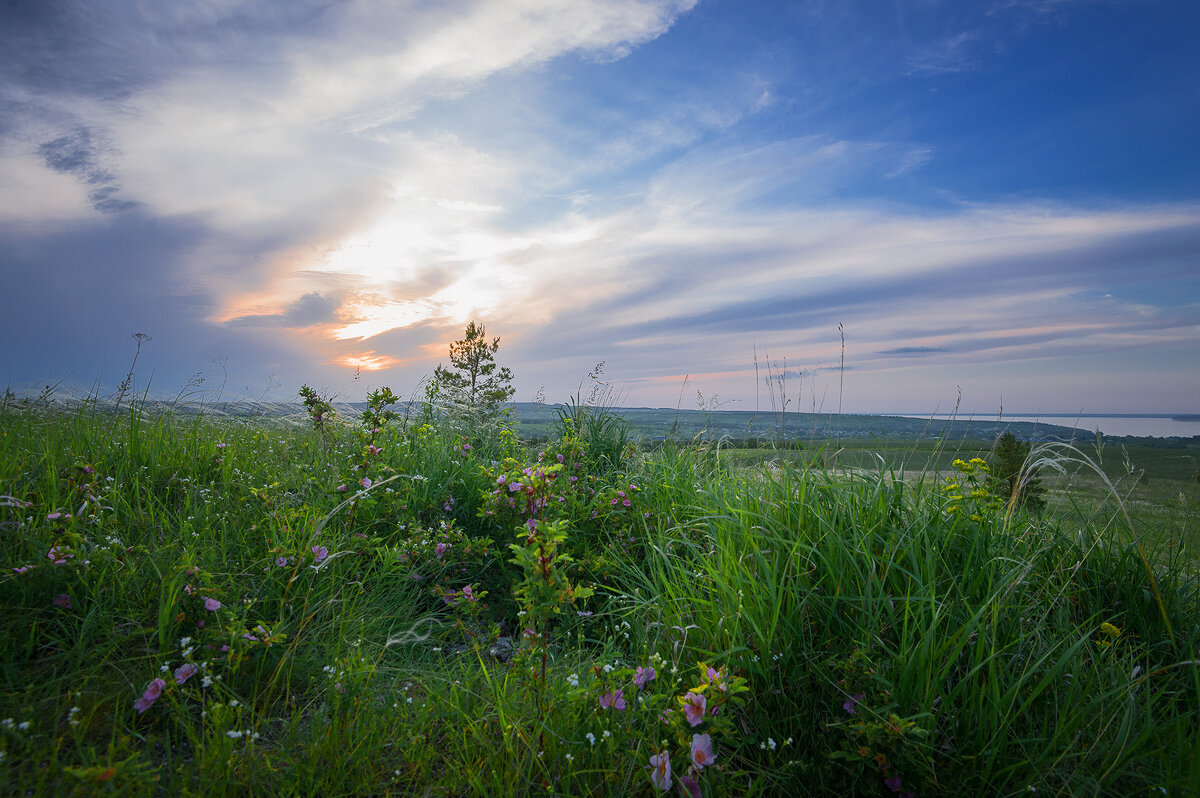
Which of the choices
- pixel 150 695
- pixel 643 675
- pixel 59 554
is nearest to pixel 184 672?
pixel 150 695

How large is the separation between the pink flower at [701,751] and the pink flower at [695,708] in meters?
0.05

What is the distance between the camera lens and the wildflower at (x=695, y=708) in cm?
180

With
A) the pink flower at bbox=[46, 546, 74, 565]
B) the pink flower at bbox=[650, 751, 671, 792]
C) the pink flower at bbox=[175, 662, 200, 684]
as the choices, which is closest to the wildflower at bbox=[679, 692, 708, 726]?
the pink flower at bbox=[650, 751, 671, 792]

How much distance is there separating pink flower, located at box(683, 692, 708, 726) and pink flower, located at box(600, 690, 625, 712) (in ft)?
0.93

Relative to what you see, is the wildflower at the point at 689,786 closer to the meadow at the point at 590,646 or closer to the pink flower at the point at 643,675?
the meadow at the point at 590,646

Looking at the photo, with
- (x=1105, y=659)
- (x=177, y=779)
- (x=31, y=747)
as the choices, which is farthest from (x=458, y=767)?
(x=1105, y=659)

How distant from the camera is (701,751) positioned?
69.2 inches

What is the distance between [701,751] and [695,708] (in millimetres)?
121

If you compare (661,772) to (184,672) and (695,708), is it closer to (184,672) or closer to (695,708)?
(695,708)

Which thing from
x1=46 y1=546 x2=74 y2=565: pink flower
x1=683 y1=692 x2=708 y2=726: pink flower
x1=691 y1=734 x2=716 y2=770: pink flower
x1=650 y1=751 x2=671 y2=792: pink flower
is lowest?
x1=650 y1=751 x2=671 y2=792: pink flower

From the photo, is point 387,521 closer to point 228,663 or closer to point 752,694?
point 228,663

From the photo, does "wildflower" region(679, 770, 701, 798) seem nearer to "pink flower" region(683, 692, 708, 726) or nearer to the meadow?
the meadow

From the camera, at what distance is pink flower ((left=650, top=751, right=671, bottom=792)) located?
1729 mm

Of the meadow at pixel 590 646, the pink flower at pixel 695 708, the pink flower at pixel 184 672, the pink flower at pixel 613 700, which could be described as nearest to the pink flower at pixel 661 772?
the meadow at pixel 590 646
